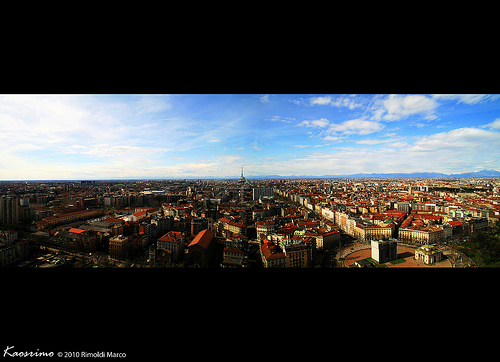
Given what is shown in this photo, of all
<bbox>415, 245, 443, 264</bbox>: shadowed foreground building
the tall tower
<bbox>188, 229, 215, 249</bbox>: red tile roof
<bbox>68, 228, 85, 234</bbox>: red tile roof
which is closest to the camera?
<bbox>415, 245, 443, 264</bbox>: shadowed foreground building

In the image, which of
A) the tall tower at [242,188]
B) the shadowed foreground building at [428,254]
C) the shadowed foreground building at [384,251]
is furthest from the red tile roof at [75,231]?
the shadowed foreground building at [428,254]

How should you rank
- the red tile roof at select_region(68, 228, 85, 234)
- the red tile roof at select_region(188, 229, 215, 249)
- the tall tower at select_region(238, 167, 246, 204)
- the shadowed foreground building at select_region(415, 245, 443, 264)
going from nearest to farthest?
the shadowed foreground building at select_region(415, 245, 443, 264) < the red tile roof at select_region(188, 229, 215, 249) < the red tile roof at select_region(68, 228, 85, 234) < the tall tower at select_region(238, 167, 246, 204)

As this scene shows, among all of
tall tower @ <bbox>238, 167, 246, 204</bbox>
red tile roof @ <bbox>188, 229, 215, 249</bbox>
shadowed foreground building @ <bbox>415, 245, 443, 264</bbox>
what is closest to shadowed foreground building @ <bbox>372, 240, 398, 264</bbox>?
shadowed foreground building @ <bbox>415, 245, 443, 264</bbox>

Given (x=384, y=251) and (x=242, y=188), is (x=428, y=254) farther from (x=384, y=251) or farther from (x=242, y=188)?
(x=242, y=188)

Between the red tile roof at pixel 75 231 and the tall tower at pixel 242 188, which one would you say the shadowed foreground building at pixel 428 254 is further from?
the red tile roof at pixel 75 231

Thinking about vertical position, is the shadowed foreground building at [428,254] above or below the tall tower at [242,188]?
below

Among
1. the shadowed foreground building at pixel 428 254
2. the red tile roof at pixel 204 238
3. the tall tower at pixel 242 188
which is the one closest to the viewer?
the shadowed foreground building at pixel 428 254

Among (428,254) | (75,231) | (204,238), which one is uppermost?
(75,231)

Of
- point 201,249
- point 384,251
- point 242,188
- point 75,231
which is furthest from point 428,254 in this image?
point 75,231

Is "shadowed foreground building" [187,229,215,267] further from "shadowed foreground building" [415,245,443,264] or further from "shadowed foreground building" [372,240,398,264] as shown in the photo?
"shadowed foreground building" [415,245,443,264]
